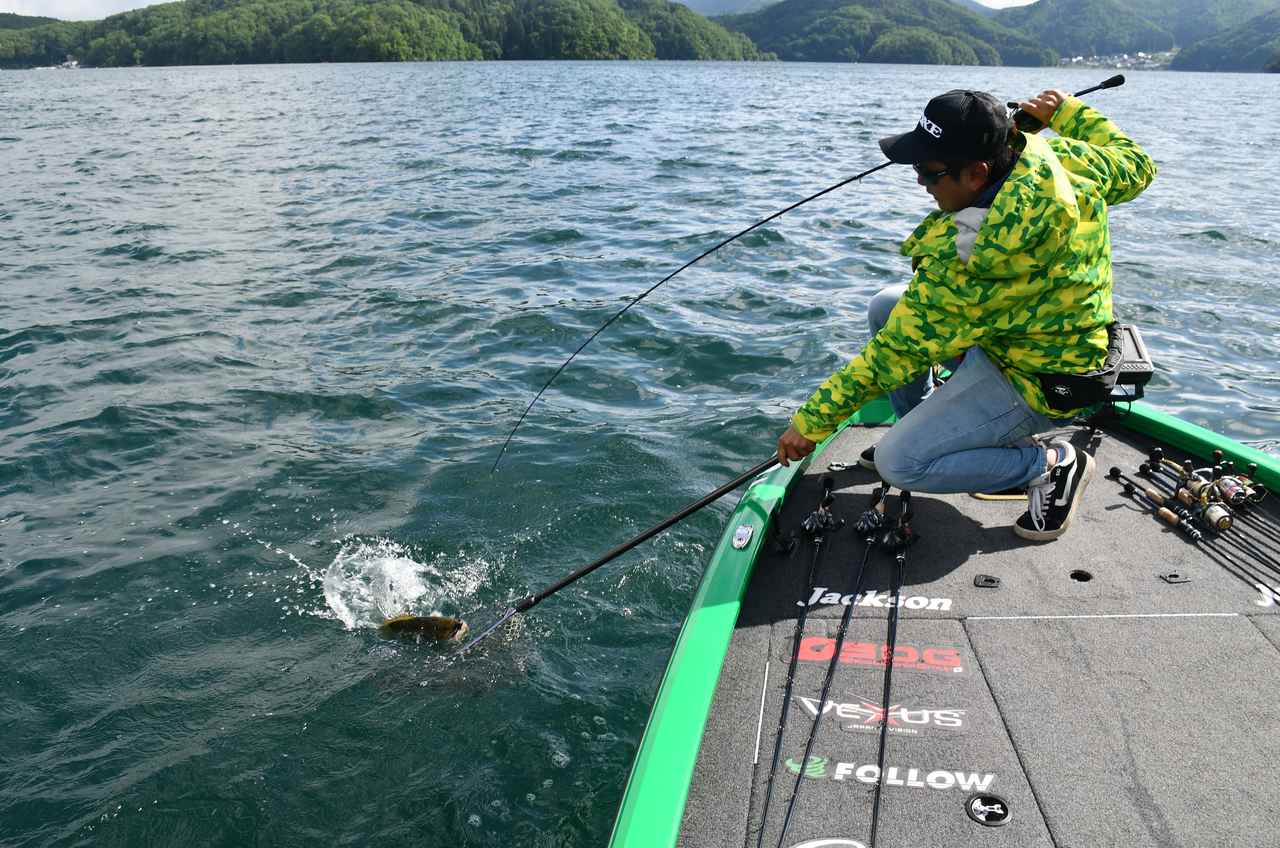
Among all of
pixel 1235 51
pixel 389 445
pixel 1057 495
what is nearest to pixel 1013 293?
pixel 1057 495

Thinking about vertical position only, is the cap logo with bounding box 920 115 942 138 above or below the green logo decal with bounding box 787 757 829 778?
above

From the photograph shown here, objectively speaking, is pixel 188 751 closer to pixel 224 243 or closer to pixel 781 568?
pixel 781 568

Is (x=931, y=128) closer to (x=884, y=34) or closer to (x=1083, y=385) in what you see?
(x=1083, y=385)

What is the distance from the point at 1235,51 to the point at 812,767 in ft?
607

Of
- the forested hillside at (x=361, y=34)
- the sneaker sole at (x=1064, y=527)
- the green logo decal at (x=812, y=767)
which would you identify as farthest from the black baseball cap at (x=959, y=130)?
the forested hillside at (x=361, y=34)

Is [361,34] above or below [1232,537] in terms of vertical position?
above

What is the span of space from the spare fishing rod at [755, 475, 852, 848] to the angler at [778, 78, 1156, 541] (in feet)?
1.23

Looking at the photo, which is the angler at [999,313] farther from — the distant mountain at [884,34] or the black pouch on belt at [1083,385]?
the distant mountain at [884,34]

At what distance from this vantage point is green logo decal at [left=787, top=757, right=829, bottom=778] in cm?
317

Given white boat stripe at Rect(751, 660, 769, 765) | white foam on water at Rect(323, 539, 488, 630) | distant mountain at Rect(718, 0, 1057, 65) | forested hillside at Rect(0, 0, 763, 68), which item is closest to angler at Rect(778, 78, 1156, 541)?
white boat stripe at Rect(751, 660, 769, 765)

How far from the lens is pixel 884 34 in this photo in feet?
502

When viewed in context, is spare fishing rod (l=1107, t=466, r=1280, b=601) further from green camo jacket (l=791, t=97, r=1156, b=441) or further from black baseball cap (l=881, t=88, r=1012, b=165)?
black baseball cap (l=881, t=88, r=1012, b=165)

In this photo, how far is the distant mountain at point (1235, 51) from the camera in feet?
458

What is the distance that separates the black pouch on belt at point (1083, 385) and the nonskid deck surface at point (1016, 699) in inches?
30.3
